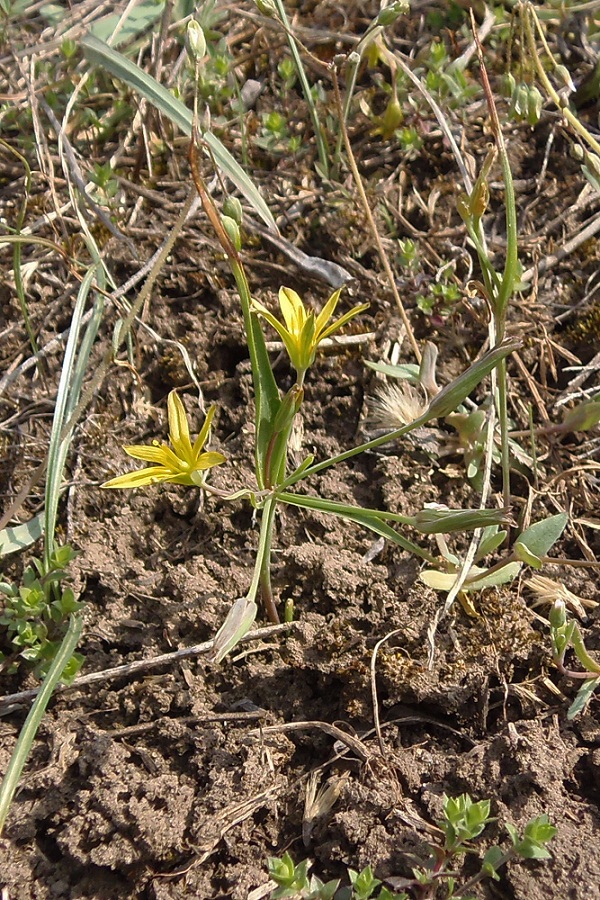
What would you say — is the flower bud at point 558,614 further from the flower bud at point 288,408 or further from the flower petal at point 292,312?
the flower petal at point 292,312

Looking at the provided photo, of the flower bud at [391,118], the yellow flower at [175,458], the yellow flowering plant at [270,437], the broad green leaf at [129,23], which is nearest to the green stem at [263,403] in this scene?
the yellow flowering plant at [270,437]

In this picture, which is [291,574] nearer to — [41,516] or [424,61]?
[41,516]

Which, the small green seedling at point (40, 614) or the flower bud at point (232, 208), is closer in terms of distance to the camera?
the flower bud at point (232, 208)

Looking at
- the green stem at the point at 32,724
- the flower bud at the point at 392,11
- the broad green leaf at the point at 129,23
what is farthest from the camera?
the broad green leaf at the point at 129,23

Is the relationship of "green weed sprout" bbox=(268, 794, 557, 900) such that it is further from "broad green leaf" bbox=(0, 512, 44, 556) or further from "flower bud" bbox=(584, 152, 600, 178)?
"flower bud" bbox=(584, 152, 600, 178)

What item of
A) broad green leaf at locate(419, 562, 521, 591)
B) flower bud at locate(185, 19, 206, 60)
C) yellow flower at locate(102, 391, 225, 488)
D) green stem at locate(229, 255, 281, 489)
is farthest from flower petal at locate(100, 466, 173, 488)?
flower bud at locate(185, 19, 206, 60)

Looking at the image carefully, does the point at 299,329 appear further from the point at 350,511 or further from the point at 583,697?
the point at 583,697

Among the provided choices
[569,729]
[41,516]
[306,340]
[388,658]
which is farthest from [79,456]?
[569,729]
